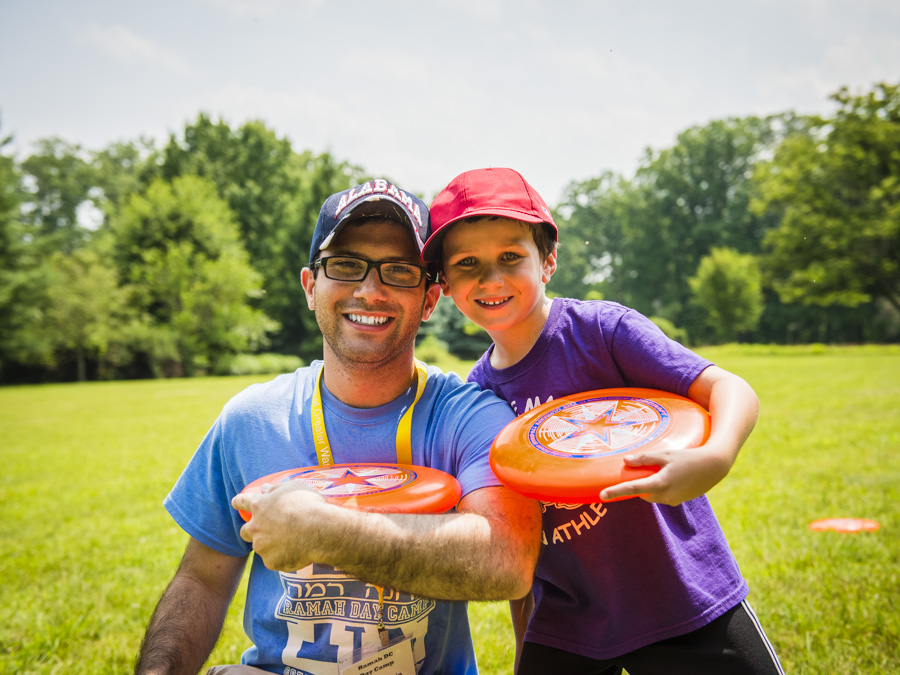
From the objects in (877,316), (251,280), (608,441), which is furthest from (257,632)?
(877,316)

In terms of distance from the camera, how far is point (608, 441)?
1679 millimetres

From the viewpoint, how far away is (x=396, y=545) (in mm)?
1471

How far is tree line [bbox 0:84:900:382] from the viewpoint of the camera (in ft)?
105

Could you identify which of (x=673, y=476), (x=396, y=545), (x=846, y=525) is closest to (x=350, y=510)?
(x=396, y=545)

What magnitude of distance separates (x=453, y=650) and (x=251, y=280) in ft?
123

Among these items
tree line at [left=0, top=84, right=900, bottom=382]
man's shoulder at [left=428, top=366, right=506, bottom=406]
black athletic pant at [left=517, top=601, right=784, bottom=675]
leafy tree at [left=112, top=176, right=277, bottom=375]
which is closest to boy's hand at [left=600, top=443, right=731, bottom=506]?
man's shoulder at [left=428, top=366, right=506, bottom=406]

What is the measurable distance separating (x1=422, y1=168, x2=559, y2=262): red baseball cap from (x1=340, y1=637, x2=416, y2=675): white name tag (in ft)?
4.73

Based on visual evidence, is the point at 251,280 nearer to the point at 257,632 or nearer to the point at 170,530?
the point at 170,530

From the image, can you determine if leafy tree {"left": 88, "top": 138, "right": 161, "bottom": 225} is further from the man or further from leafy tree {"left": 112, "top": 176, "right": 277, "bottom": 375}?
the man

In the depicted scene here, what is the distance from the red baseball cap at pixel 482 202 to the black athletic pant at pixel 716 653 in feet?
5.58

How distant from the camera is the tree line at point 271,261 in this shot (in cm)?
3206

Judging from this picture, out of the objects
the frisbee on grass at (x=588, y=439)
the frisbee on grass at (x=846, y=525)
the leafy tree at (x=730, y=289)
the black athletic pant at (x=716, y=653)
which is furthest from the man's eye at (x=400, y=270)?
the leafy tree at (x=730, y=289)

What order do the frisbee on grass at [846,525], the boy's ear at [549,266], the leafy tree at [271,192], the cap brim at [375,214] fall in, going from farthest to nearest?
the leafy tree at [271,192] < the frisbee on grass at [846,525] < the boy's ear at [549,266] < the cap brim at [375,214]

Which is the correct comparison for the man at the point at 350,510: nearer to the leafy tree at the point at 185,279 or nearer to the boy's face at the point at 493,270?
the boy's face at the point at 493,270
